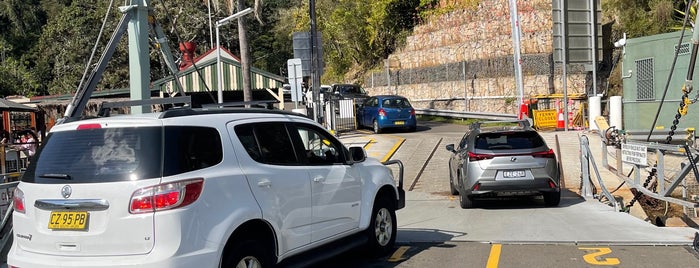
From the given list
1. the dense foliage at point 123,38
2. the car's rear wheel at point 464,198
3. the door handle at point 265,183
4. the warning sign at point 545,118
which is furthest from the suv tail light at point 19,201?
the dense foliage at point 123,38

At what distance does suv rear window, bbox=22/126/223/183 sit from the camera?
5.02m

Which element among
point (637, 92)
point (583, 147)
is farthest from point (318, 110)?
point (637, 92)

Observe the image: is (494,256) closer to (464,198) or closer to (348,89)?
(464,198)

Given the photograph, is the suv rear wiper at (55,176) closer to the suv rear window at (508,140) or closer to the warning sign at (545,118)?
the suv rear window at (508,140)

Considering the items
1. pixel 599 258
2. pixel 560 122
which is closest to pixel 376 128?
pixel 560 122

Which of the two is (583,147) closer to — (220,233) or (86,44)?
(220,233)

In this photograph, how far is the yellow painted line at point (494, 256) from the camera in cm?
745

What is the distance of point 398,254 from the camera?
8289 mm

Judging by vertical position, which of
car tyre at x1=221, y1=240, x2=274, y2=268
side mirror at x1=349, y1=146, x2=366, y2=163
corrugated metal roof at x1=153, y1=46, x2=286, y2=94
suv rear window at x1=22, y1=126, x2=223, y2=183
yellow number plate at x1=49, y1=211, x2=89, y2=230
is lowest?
car tyre at x1=221, y1=240, x2=274, y2=268

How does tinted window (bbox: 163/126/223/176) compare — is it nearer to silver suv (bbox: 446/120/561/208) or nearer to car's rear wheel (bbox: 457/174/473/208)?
silver suv (bbox: 446/120/561/208)

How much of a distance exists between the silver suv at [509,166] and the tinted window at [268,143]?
5931 millimetres

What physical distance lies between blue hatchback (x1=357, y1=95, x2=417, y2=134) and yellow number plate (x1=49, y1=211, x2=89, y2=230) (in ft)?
64.7

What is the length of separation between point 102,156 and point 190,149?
2.23 feet

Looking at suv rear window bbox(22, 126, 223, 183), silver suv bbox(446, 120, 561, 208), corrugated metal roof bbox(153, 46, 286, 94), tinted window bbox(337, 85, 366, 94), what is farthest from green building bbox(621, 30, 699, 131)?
suv rear window bbox(22, 126, 223, 183)
